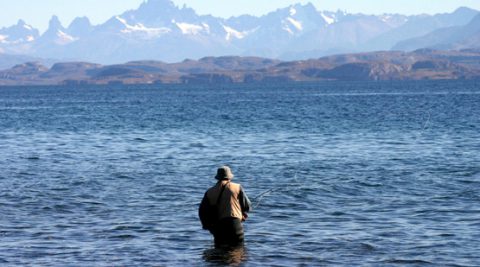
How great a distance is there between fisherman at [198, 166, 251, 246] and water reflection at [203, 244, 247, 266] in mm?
447

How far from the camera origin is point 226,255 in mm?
22562

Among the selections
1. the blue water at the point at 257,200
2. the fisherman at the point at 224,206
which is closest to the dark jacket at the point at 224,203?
the fisherman at the point at 224,206

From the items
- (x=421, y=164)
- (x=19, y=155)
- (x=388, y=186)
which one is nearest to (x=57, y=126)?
(x=19, y=155)

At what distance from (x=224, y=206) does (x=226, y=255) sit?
4.77 ft

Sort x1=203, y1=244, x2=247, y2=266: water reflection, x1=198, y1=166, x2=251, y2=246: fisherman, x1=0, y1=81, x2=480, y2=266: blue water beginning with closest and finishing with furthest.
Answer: x1=198, y1=166, x2=251, y2=246: fisherman < x1=203, y1=244, x2=247, y2=266: water reflection < x1=0, y1=81, x2=480, y2=266: blue water

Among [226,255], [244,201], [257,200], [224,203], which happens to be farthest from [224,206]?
[257,200]

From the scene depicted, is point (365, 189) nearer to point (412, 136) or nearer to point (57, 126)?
point (412, 136)

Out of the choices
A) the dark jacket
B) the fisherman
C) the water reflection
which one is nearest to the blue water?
the water reflection

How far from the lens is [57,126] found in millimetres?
85125

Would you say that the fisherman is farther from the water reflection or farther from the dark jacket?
the water reflection

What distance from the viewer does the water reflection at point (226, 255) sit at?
867 inches

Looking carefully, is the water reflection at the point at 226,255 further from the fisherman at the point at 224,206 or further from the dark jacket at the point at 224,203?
the dark jacket at the point at 224,203

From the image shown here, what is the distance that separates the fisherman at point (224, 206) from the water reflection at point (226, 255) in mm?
447

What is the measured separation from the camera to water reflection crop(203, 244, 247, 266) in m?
22.0
